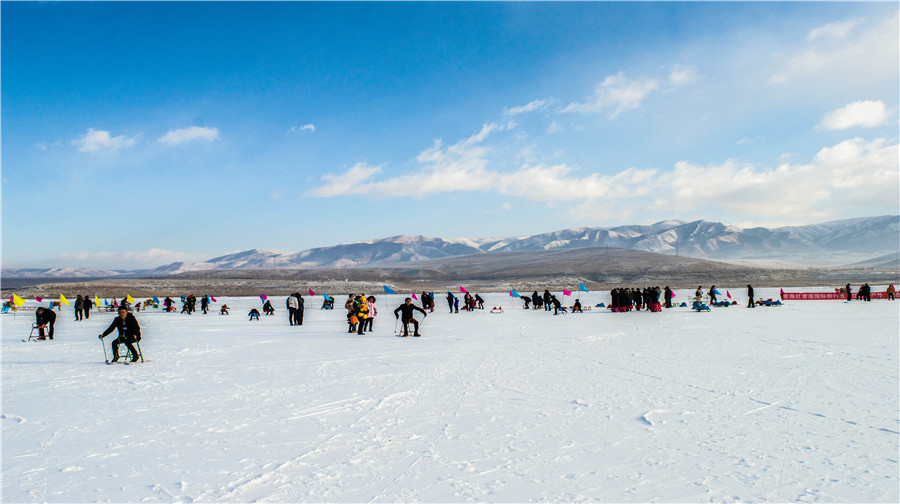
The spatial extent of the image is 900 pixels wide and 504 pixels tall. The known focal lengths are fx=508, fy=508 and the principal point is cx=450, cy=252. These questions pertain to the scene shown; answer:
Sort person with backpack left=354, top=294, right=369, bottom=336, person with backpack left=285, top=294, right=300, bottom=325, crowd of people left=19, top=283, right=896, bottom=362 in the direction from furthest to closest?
person with backpack left=285, top=294, right=300, bottom=325, person with backpack left=354, top=294, right=369, bottom=336, crowd of people left=19, top=283, right=896, bottom=362

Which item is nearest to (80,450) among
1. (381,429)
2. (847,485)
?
(381,429)

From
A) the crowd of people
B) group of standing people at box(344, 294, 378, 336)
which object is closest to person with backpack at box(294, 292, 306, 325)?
the crowd of people

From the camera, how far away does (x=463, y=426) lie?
21.7ft

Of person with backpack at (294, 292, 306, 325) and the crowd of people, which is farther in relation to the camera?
person with backpack at (294, 292, 306, 325)

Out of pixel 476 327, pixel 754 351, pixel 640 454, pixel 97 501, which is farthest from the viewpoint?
pixel 476 327

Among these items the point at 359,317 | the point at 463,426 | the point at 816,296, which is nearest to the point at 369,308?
the point at 359,317

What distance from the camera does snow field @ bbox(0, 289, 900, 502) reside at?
4.81m

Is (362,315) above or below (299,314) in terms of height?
above

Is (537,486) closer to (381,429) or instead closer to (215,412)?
(381,429)

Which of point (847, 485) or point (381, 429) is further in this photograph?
point (381, 429)

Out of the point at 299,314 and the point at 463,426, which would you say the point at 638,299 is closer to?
the point at 299,314

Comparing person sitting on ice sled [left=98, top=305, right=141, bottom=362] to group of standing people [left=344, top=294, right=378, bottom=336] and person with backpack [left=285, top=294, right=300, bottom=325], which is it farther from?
person with backpack [left=285, top=294, right=300, bottom=325]

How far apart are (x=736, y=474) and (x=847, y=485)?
917mm

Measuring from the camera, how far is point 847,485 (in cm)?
471
